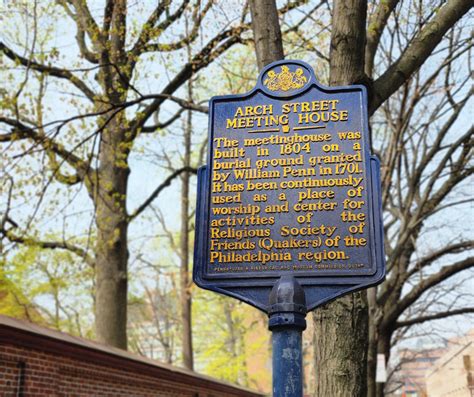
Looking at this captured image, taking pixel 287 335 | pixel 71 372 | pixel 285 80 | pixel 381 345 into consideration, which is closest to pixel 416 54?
pixel 285 80

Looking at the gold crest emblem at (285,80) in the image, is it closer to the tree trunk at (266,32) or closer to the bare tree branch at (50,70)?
the tree trunk at (266,32)

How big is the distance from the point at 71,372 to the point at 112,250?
5389mm

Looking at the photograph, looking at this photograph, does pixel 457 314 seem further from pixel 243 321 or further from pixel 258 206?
pixel 243 321

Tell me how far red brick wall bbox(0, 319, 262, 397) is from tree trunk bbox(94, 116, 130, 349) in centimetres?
177

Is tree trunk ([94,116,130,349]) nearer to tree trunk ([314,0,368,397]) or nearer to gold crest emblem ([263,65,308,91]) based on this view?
tree trunk ([314,0,368,397])

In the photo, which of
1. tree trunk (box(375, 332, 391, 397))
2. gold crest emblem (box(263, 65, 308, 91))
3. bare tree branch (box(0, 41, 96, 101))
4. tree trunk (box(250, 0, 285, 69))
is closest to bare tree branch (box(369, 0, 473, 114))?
tree trunk (box(250, 0, 285, 69))

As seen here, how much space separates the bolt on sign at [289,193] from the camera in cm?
491

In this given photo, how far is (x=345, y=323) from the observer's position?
6.64 metres

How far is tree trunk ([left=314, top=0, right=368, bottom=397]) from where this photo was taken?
6.45 m

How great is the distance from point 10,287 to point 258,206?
17.1 metres

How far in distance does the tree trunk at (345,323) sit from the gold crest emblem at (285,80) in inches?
67.1

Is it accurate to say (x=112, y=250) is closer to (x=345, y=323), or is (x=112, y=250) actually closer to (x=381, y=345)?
(x=381, y=345)

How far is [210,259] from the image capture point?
16.8 ft

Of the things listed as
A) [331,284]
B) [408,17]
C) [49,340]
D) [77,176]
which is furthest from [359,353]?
[77,176]
